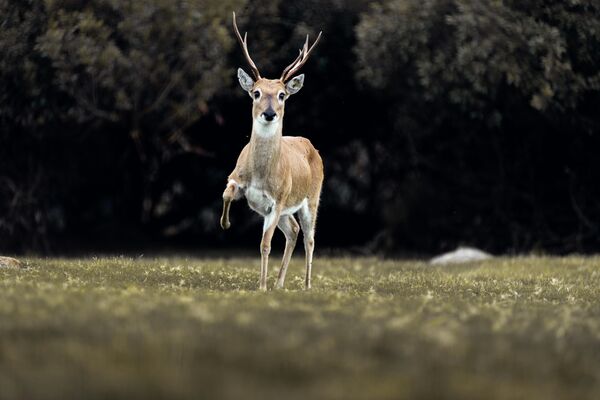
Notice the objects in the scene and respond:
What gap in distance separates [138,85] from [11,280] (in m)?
12.6

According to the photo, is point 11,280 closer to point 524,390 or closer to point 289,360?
point 289,360

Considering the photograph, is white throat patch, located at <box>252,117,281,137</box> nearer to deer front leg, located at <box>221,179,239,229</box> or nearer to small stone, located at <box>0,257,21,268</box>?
deer front leg, located at <box>221,179,239,229</box>

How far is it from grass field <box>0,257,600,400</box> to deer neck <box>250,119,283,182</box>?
6.17ft

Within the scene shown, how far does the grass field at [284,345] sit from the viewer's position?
24.1 ft

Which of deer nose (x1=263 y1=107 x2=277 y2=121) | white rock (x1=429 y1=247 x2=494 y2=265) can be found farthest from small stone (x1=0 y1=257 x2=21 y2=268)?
white rock (x1=429 y1=247 x2=494 y2=265)

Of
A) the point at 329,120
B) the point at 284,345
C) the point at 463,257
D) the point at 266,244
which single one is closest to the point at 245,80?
the point at 266,244

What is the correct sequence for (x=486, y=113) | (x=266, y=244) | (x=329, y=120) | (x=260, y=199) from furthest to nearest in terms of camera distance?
(x=329, y=120), (x=486, y=113), (x=260, y=199), (x=266, y=244)

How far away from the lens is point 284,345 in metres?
8.72

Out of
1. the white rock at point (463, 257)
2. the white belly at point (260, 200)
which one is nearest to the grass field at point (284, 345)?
the white belly at point (260, 200)

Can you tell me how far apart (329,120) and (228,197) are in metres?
18.3

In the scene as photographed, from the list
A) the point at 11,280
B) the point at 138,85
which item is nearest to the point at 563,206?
the point at 138,85

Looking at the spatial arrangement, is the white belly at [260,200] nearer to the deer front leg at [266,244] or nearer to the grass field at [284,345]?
the deer front leg at [266,244]

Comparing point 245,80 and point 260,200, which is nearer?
point 260,200

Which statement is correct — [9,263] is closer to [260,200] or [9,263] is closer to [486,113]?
[260,200]
